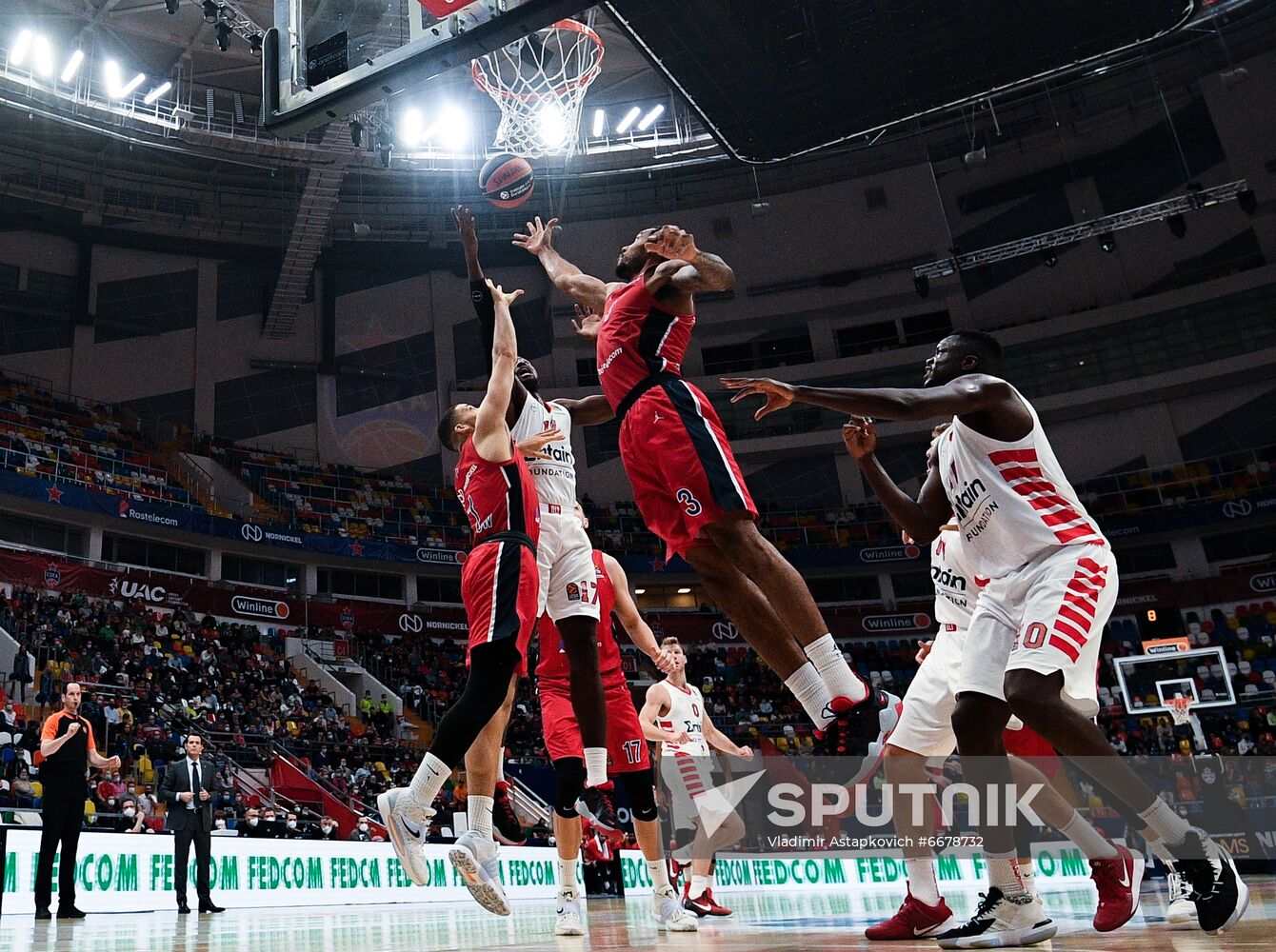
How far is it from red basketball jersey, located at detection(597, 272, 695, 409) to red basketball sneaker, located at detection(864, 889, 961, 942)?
8.67ft

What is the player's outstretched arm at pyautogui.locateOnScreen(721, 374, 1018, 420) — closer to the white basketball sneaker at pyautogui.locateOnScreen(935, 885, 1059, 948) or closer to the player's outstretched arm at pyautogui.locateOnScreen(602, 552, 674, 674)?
the white basketball sneaker at pyautogui.locateOnScreen(935, 885, 1059, 948)

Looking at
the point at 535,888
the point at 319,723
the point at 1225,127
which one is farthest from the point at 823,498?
the point at 535,888

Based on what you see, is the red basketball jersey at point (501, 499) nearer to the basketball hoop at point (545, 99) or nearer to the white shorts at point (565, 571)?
the white shorts at point (565, 571)

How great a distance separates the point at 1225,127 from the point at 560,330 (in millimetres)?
20987

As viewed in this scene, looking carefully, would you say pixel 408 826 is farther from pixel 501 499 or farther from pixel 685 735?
pixel 685 735

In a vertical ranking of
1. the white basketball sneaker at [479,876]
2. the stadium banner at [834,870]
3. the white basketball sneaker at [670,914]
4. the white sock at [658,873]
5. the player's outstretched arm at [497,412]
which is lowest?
the stadium banner at [834,870]

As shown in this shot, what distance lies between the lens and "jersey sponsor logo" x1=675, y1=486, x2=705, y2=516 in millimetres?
4734

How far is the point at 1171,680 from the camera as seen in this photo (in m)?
21.0

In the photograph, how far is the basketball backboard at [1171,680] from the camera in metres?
19.1

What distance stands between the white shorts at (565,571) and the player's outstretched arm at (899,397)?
2416 mm

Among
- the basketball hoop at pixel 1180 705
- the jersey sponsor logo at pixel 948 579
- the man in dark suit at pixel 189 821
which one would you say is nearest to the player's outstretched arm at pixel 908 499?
the jersey sponsor logo at pixel 948 579

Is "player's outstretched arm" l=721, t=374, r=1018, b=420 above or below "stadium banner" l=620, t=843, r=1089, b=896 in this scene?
above

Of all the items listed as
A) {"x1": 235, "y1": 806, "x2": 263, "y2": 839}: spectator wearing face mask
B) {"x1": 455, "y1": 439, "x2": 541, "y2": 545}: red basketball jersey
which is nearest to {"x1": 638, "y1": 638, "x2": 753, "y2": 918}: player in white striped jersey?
{"x1": 455, "y1": 439, "x2": 541, "y2": 545}: red basketball jersey

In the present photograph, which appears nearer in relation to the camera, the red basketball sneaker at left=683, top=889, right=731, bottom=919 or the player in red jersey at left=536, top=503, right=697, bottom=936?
the player in red jersey at left=536, top=503, right=697, bottom=936
